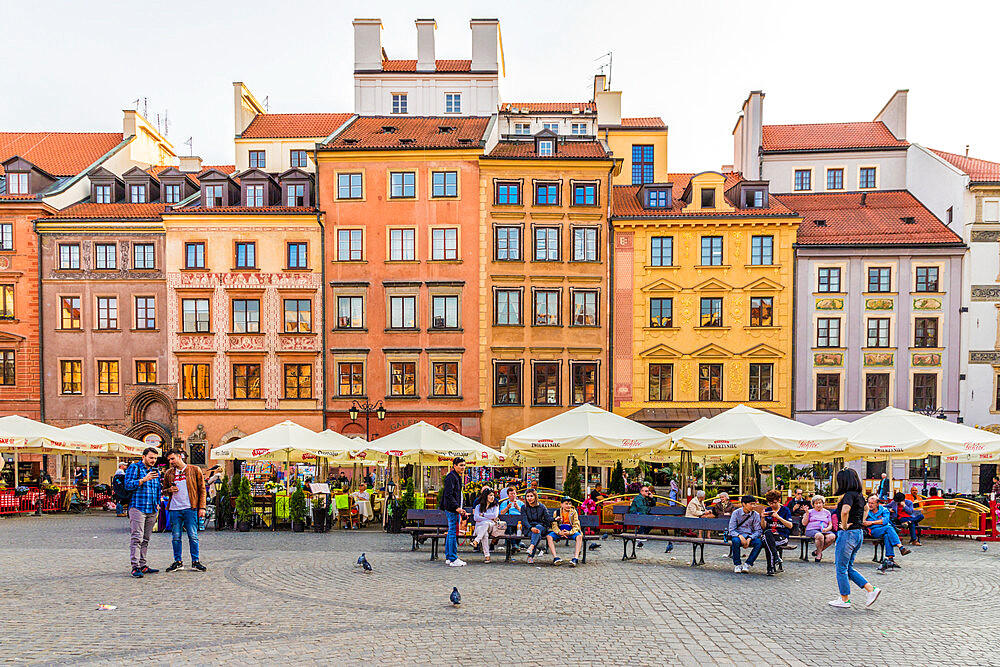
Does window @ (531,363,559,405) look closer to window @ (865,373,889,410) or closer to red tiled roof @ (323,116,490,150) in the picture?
red tiled roof @ (323,116,490,150)

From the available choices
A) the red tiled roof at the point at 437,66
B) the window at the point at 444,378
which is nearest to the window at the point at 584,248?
the window at the point at 444,378

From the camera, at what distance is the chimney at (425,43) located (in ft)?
138

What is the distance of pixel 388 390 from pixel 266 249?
8.14 meters

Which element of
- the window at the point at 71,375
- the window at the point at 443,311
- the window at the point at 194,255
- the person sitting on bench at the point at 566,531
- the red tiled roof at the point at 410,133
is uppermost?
the red tiled roof at the point at 410,133

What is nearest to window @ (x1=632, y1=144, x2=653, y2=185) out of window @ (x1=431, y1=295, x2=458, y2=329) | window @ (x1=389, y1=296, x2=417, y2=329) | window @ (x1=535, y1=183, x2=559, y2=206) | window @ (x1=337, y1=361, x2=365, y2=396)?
window @ (x1=535, y1=183, x2=559, y2=206)

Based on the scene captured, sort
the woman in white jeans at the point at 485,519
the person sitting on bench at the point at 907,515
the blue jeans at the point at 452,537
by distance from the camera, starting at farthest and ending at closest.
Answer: the person sitting on bench at the point at 907,515, the woman in white jeans at the point at 485,519, the blue jeans at the point at 452,537

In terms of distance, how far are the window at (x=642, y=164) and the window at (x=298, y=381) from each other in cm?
1877

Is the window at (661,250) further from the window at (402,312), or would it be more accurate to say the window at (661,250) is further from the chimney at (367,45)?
the chimney at (367,45)

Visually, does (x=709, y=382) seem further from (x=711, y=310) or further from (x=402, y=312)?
(x=402, y=312)

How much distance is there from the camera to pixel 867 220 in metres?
37.9

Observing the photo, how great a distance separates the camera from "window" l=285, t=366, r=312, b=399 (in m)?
36.6

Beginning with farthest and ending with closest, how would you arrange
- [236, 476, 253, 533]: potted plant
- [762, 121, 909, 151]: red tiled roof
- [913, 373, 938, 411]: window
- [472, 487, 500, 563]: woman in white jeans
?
[762, 121, 909, 151]: red tiled roof
[913, 373, 938, 411]: window
[236, 476, 253, 533]: potted plant
[472, 487, 500, 563]: woman in white jeans

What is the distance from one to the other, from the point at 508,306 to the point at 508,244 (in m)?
2.69

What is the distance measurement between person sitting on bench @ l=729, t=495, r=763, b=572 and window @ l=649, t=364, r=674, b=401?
71.1ft
